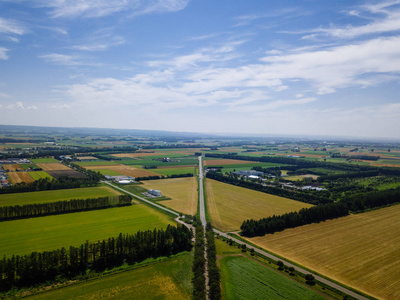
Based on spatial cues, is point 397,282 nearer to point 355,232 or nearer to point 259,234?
point 355,232

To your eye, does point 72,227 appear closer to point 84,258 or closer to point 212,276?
point 84,258

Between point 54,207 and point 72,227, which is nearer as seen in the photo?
point 72,227

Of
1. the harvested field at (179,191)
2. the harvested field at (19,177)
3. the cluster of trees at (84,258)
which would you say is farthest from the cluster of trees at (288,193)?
the harvested field at (19,177)

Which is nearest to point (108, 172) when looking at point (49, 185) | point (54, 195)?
point (49, 185)

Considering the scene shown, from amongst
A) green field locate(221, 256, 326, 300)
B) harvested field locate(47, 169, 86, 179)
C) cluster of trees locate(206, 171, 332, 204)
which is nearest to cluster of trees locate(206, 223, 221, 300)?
green field locate(221, 256, 326, 300)

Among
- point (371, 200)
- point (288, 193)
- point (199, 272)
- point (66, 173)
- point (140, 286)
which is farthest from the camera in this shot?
point (66, 173)

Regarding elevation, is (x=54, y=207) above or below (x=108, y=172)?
below

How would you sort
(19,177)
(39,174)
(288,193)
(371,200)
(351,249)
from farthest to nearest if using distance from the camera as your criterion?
(39,174) → (19,177) → (288,193) → (371,200) → (351,249)

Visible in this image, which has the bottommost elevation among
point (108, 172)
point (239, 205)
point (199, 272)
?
point (239, 205)

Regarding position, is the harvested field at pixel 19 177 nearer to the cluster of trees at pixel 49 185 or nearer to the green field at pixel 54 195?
the cluster of trees at pixel 49 185
